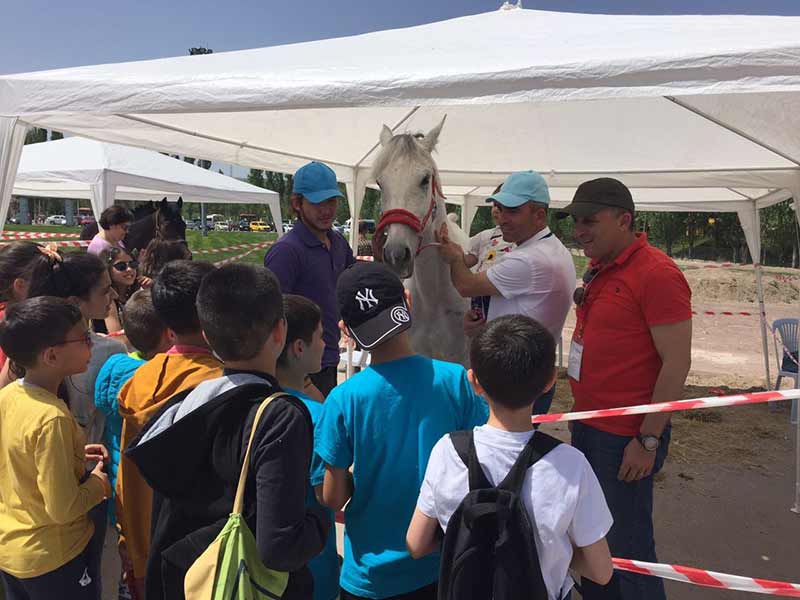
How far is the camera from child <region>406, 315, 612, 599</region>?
1188 mm

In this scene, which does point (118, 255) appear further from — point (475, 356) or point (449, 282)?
point (475, 356)

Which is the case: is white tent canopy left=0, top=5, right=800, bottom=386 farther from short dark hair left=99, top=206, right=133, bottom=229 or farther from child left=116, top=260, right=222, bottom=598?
short dark hair left=99, top=206, right=133, bottom=229

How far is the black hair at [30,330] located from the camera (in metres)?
1.78

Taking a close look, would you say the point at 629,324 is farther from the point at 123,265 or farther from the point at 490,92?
the point at 123,265

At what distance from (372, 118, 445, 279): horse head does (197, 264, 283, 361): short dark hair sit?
1350 mm

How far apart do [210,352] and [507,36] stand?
2315 millimetres

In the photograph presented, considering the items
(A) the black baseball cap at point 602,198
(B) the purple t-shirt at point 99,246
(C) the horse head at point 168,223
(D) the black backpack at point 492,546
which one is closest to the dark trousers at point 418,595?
(D) the black backpack at point 492,546

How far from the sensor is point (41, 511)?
5.69 feet

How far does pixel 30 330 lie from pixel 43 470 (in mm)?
488

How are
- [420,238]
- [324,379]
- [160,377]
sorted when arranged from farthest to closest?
[324,379]
[420,238]
[160,377]

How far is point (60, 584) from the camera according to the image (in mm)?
1779

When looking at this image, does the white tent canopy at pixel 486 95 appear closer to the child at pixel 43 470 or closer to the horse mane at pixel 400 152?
the horse mane at pixel 400 152

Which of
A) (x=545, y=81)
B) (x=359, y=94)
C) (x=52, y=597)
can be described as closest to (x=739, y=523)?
(x=545, y=81)

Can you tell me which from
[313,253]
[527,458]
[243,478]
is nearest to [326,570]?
[243,478]
